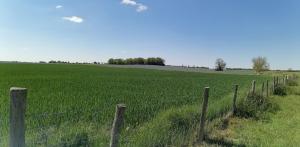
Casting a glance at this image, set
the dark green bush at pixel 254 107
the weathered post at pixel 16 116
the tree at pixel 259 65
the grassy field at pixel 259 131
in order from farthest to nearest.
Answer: the tree at pixel 259 65 < the dark green bush at pixel 254 107 < the grassy field at pixel 259 131 < the weathered post at pixel 16 116

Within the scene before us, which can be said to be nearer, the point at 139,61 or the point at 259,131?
the point at 259,131

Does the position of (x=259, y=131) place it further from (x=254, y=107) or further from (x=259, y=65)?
(x=259, y=65)

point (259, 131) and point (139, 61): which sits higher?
point (139, 61)

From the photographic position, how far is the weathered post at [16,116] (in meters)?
3.10

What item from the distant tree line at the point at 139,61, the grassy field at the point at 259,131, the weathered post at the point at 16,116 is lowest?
the grassy field at the point at 259,131

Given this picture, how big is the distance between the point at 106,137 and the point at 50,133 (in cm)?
105

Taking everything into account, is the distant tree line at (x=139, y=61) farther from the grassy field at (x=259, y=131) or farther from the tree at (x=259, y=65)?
the grassy field at (x=259, y=131)

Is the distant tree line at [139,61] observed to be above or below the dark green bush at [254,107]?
above

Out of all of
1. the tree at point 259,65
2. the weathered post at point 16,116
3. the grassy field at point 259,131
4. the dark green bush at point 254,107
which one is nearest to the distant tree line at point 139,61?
the tree at point 259,65

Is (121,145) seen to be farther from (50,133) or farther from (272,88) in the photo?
(272,88)

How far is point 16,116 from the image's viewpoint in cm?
312

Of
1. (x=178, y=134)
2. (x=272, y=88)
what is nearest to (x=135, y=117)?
(x=178, y=134)

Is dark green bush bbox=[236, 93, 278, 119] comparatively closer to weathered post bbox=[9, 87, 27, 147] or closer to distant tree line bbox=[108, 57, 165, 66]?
weathered post bbox=[9, 87, 27, 147]

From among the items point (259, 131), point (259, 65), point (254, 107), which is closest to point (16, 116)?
point (259, 131)
